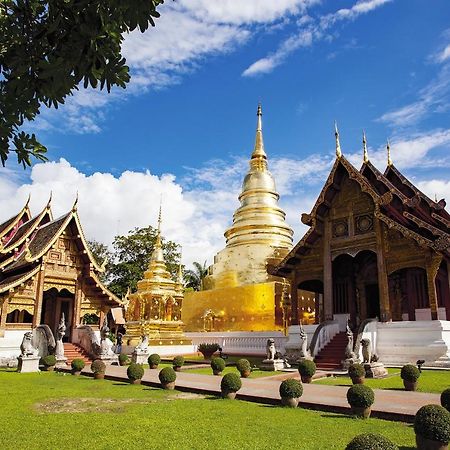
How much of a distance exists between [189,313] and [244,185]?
32.1 feet

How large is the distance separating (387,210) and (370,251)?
2.13 metres

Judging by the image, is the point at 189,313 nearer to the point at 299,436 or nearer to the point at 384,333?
the point at 384,333

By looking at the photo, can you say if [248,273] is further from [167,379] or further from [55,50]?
[55,50]

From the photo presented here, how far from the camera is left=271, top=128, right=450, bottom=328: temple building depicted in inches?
624

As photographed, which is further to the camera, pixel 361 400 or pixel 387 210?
pixel 387 210

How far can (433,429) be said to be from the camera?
190 inches

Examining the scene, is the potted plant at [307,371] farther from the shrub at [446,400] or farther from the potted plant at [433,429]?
the potted plant at [433,429]

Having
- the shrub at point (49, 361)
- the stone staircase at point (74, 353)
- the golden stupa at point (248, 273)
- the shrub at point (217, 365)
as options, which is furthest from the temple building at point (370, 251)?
the shrub at point (49, 361)

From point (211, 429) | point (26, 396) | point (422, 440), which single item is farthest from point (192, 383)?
point (422, 440)

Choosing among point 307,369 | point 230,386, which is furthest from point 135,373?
point 307,369

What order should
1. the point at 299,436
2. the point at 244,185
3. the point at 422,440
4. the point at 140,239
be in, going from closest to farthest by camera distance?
the point at 422,440 < the point at 299,436 < the point at 244,185 < the point at 140,239

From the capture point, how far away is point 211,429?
623 centimetres

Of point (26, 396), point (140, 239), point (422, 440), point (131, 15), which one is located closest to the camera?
point (131, 15)

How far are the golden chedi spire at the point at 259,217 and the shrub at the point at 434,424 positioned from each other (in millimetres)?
23717
